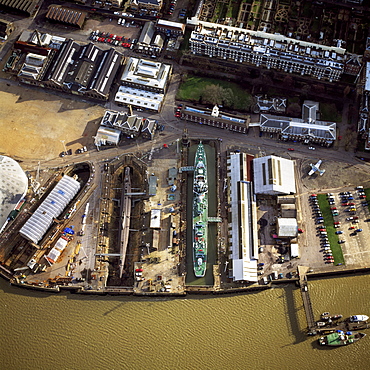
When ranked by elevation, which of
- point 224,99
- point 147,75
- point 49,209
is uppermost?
point 147,75

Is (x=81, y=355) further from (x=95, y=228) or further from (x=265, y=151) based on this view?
(x=265, y=151)

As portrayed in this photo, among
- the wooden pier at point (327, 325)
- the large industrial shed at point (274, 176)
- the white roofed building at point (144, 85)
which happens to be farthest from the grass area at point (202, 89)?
the wooden pier at point (327, 325)

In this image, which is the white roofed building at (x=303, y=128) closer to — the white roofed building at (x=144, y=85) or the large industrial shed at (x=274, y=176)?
the large industrial shed at (x=274, y=176)

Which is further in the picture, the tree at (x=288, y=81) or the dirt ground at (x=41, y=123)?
the tree at (x=288, y=81)

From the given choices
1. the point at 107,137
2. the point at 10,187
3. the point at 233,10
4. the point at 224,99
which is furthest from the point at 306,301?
the point at 233,10

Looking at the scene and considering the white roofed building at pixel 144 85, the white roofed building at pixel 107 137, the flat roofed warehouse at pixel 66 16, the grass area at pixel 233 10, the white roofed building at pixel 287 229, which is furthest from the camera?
the flat roofed warehouse at pixel 66 16

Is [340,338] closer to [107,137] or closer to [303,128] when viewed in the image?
[303,128]

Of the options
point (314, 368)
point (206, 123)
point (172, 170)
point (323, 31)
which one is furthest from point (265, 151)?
point (314, 368)
